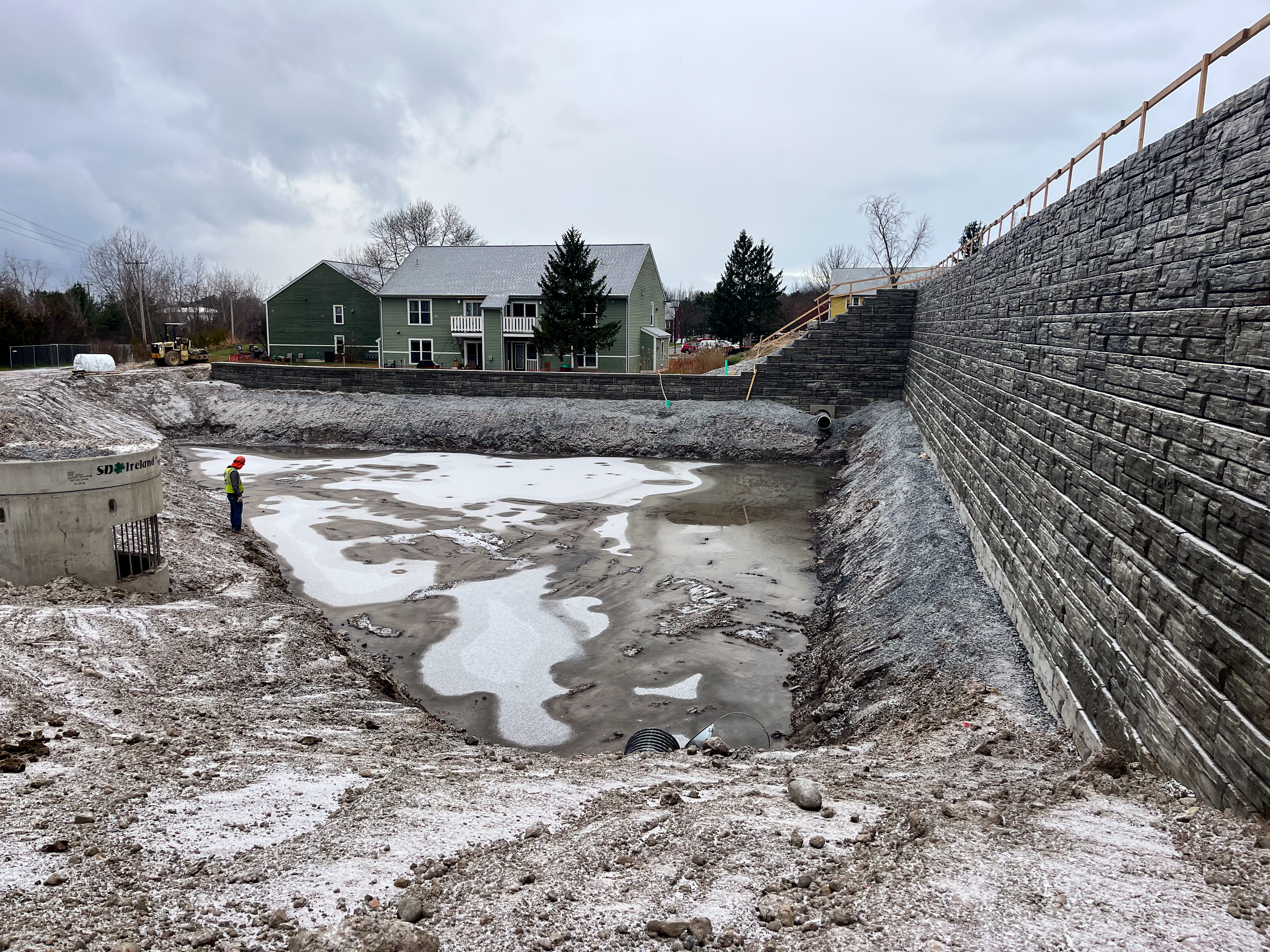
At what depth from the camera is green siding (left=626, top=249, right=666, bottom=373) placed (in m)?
39.8

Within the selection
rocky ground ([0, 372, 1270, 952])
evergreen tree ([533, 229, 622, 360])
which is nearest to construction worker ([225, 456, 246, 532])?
rocky ground ([0, 372, 1270, 952])

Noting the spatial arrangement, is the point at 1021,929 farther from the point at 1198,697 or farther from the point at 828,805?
the point at 1198,697

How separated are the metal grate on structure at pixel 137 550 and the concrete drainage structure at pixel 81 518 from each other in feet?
0.05

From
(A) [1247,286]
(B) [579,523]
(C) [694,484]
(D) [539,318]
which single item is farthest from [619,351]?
(A) [1247,286]

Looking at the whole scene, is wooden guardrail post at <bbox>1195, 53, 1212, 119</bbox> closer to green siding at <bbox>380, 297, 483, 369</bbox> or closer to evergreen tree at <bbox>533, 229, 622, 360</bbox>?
evergreen tree at <bbox>533, 229, 622, 360</bbox>

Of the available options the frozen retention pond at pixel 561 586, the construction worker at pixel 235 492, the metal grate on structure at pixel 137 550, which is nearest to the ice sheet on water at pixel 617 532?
the frozen retention pond at pixel 561 586

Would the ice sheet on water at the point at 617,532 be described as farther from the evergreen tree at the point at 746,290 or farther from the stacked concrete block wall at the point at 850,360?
the evergreen tree at the point at 746,290

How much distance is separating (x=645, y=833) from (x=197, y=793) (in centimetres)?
282

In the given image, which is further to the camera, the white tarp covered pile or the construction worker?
the white tarp covered pile

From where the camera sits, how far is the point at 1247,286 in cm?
460

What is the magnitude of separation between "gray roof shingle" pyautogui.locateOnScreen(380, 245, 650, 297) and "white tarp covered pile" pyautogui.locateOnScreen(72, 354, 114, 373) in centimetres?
1324

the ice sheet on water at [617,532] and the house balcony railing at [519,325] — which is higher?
the house balcony railing at [519,325]

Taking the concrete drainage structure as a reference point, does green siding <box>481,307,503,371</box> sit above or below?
above

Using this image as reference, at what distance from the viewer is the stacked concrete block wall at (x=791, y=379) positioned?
2650cm
